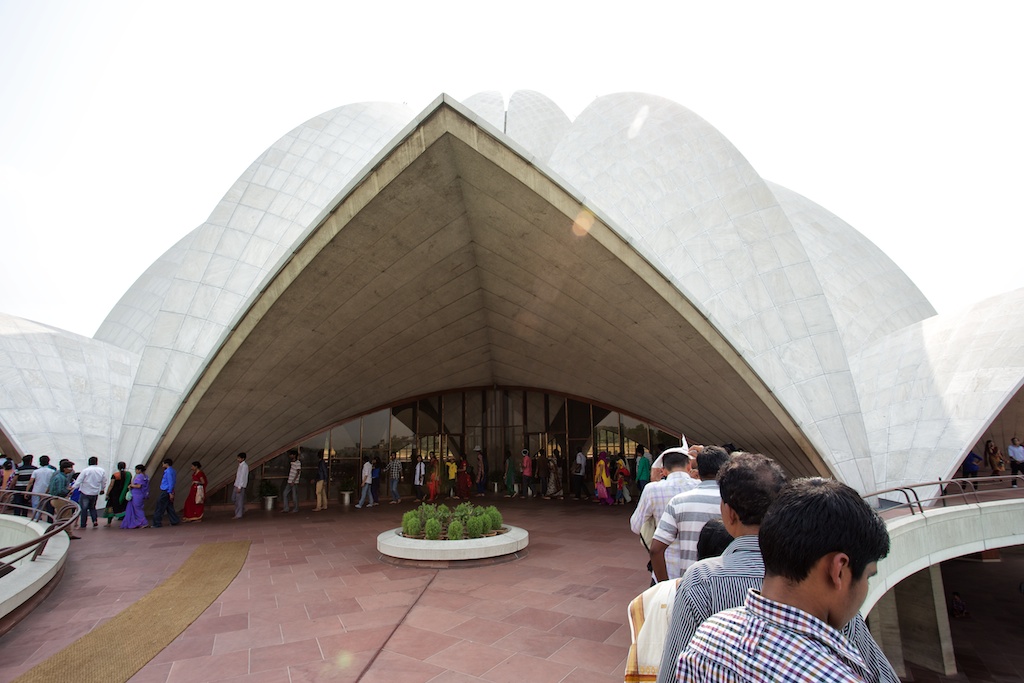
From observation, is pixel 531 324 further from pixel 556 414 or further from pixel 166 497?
pixel 166 497

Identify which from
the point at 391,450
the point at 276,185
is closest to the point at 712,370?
the point at 391,450

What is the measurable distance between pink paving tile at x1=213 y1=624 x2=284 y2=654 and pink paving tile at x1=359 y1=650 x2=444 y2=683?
1166 mm

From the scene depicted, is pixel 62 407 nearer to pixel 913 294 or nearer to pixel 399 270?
pixel 399 270

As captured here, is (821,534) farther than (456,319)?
No

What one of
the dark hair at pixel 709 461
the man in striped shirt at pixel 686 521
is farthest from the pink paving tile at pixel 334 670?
the dark hair at pixel 709 461

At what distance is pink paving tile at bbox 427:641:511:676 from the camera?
4.14 metres

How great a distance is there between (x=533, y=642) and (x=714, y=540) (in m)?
2.97

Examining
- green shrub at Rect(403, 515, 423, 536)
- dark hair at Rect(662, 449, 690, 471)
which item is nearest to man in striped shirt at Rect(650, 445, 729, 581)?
dark hair at Rect(662, 449, 690, 471)

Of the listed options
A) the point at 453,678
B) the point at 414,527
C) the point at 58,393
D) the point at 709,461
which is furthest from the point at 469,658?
the point at 58,393

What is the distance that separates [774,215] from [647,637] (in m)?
13.3

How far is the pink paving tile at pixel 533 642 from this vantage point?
14.8ft

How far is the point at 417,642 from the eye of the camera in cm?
468

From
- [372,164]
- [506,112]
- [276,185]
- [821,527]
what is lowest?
[821,527]

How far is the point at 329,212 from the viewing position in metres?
9.27
